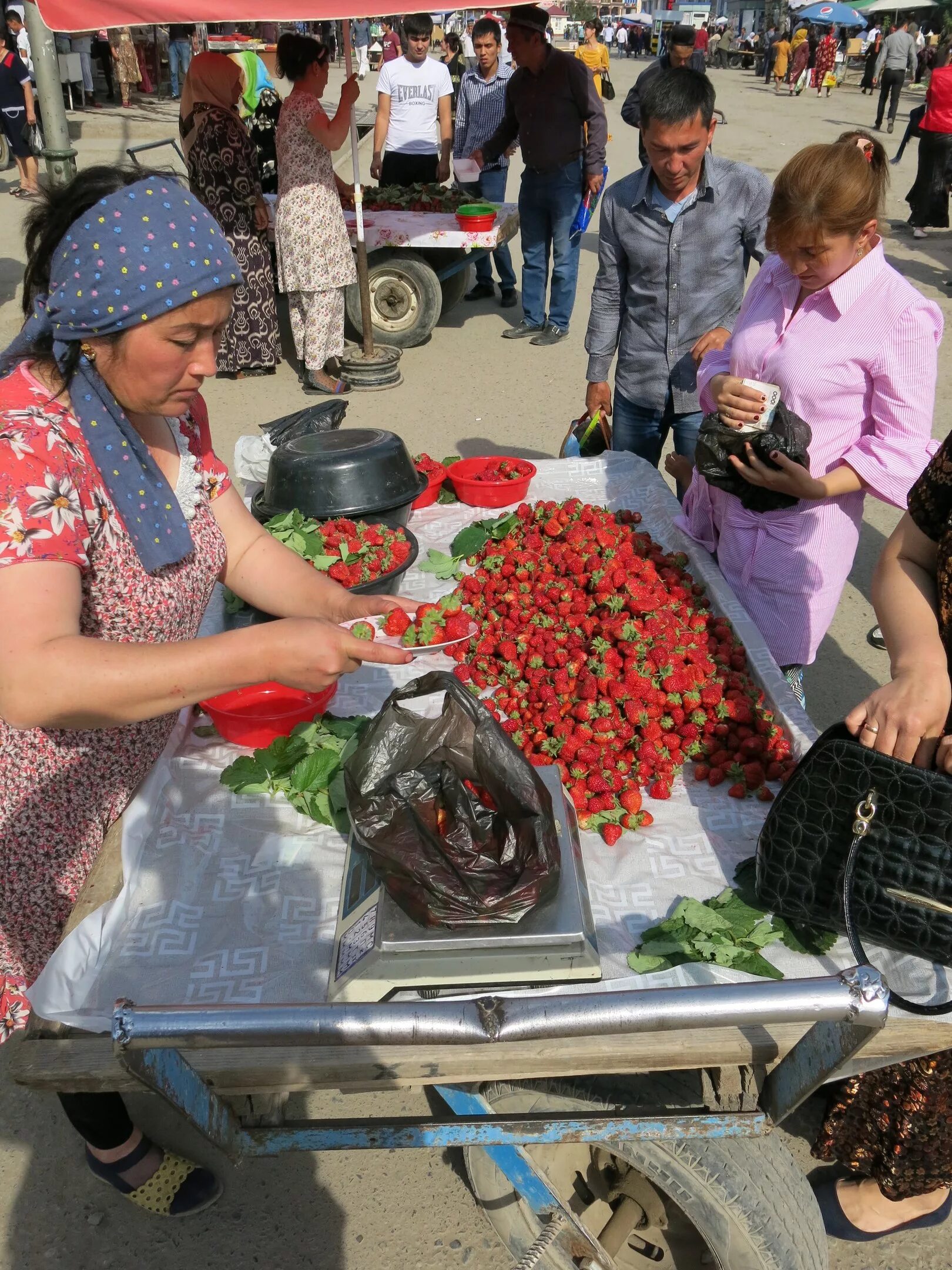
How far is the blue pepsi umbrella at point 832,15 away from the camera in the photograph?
31484mm

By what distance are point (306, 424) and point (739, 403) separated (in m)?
2.06

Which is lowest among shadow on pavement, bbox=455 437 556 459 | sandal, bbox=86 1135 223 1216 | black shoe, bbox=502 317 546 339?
sandal, bbox=86 1135 223 1216

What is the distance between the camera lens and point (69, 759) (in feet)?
6.11

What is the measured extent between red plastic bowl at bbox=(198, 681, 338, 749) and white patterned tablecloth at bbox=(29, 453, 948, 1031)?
64 mm

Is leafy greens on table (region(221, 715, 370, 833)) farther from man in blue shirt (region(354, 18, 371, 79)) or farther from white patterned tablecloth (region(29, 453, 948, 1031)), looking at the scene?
man in blue shirt (region(354, 18, 371, 79))

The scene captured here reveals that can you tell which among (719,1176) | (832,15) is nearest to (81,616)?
(719,1176)

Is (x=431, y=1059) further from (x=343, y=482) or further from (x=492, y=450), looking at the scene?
(x=492, y=450)

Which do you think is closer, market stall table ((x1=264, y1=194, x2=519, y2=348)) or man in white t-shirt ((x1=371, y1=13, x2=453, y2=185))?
market stall table ((x1=264, y1=194, x2=519, y2=348))

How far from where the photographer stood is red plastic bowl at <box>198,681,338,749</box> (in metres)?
2.28

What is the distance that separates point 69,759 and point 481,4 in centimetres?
497

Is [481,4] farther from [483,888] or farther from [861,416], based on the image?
[483,888]

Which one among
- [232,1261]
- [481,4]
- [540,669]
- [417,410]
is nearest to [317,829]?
[540,669]

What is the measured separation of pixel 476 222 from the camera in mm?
7379

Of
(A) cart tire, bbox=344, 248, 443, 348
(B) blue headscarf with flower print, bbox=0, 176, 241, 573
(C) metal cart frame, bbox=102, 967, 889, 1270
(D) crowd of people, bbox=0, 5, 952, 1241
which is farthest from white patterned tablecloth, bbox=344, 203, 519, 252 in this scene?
(C) metal cart frame, bbox=102, 967, 889, 1270
